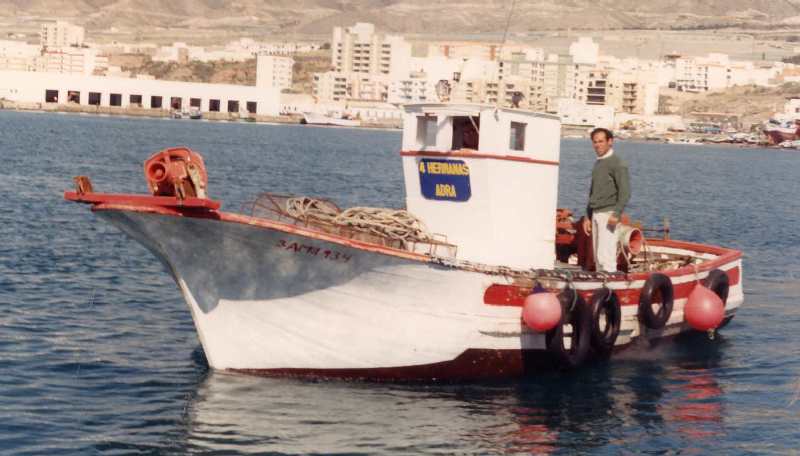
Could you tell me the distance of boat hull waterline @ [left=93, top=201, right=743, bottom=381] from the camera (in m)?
17.0

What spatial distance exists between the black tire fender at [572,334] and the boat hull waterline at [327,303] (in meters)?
0.47

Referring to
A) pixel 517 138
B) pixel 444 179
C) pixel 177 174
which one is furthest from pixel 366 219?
pixel 177 174

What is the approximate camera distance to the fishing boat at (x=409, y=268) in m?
16.9

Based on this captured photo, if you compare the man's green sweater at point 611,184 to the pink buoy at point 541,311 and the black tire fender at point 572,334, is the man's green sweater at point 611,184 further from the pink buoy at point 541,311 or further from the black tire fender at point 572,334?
the pink buoy at point 541,311

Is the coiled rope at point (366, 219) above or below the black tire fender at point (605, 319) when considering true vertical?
above

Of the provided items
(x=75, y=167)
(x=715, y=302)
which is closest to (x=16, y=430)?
(x=715, y=302)

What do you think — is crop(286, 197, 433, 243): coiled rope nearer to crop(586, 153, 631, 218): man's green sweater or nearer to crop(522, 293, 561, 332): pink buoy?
crop(522, 293, 561, 332): pink buoy

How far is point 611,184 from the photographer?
19.2 meters

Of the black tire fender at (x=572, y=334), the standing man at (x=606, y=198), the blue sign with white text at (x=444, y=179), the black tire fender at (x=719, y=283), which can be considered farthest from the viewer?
the black tire fender at (x=719, y=283)

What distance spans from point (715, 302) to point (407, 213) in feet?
18.0

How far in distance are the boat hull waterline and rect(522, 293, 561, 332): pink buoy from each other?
1.01ft

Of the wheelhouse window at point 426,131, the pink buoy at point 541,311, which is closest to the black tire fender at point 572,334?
the pink buoy at point 541,311

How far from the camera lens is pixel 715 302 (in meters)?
20.8

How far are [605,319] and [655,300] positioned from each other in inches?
60.2
